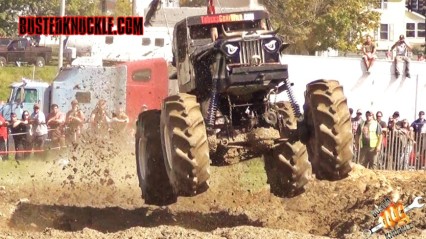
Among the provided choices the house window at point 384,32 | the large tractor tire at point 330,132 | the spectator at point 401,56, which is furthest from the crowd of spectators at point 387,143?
the house window at point 384,32

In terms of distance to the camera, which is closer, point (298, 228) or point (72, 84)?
point (298, 228)

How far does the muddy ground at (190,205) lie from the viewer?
37.0 feet

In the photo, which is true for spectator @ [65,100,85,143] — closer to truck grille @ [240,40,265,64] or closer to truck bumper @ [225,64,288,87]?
truck grille @ [240,40,265,64]

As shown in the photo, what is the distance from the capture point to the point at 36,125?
20.5m

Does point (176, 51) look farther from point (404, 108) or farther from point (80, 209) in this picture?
point (404, 108)

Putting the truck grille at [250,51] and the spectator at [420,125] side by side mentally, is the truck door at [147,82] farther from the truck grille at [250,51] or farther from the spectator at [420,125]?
the truck grille at [250,51]

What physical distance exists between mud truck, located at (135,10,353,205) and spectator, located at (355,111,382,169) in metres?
7.73

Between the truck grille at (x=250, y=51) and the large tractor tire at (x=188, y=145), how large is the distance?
2.57 feet

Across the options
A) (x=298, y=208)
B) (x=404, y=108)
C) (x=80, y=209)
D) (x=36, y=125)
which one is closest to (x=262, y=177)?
(x=298, y=208)

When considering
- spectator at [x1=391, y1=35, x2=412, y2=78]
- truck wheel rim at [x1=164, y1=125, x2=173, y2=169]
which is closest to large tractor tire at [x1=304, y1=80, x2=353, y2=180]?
truck wheel rim at [x1=164, y1=125, x2=173, y2=169]

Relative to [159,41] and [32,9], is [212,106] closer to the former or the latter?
[159,41]

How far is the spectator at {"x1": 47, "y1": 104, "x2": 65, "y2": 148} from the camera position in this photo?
810 inches

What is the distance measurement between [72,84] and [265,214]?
Result: 12.0 meters

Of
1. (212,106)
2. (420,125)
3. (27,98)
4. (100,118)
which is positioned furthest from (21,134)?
(212,106)
